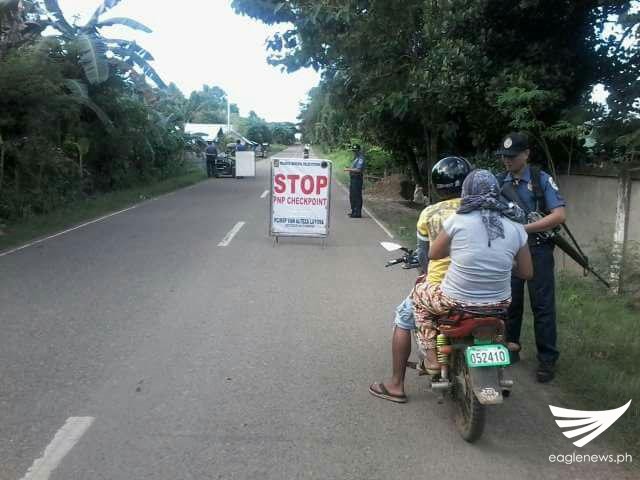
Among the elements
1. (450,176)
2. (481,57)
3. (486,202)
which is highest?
(481,57)

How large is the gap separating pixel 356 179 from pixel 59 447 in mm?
13300


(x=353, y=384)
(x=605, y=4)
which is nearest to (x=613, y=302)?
(x=353, y=384)

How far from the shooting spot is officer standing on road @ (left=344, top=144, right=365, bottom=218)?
54.0 feet

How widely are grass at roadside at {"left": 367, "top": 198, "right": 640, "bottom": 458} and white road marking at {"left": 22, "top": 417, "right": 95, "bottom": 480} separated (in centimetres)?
330

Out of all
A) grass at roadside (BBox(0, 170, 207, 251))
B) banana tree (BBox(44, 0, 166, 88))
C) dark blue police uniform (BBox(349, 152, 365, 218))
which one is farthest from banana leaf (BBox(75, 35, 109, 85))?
dark blue police uniform (BBox(349, 152, 365, 218))

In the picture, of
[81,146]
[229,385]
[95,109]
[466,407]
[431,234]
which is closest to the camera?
[466,407]

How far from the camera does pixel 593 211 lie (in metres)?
9.30

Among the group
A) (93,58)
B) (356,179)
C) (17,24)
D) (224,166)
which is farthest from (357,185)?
(224,166)

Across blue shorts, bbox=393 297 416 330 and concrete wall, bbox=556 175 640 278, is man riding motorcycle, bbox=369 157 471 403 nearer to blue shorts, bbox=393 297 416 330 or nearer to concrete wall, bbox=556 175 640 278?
blue shorts, bbox=393 297 416 330

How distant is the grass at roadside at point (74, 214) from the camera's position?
12713 mm

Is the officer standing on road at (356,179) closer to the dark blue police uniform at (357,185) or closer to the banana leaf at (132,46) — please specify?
the dark blue police uniform at (357,185)

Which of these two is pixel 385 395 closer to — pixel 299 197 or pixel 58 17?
pixel 299 197

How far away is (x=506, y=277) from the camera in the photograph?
13.3 ft

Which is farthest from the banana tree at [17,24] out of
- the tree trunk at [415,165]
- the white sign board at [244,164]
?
the white sign board at [244,164]
